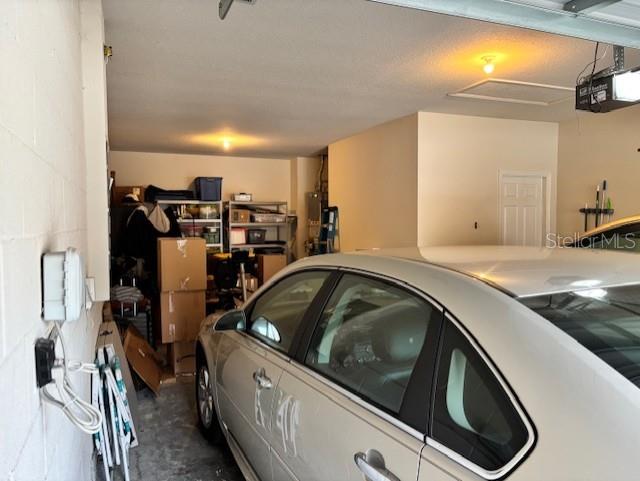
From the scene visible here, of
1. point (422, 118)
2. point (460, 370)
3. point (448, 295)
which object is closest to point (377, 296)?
point (448, 295)

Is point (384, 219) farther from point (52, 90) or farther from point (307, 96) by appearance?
point (52, 90)

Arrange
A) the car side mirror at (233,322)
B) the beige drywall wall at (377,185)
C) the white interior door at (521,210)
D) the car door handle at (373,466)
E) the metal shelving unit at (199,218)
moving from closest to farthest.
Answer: the car door handle at (373,466)
the car side mirror at (233,322)
the beige drywall wall at (377,185)
the white interior door at (521,210)
the metal shelving unit at (199,218)

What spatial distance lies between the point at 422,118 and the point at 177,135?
3.33 meters

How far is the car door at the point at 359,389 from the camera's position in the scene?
1.22m

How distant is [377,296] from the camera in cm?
161

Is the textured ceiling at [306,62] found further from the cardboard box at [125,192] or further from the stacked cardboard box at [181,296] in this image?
the cardboard box at [125,192]

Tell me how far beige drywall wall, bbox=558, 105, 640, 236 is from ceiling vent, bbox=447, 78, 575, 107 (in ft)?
3.01

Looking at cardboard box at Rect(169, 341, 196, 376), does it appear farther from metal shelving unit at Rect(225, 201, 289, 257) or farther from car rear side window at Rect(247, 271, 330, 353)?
metal shelving unit at Rect(225, 201, 289, 257)

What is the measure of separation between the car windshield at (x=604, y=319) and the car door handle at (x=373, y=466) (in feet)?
1.80

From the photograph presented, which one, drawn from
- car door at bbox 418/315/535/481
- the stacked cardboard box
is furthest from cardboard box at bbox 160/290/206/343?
car door at bbox 418/315/535/481

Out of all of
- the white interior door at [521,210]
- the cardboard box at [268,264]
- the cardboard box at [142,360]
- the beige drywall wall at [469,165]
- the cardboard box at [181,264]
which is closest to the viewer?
the cardboard box at [142,360]

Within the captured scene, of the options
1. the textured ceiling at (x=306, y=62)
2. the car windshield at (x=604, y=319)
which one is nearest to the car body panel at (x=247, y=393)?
the car windshield at (x=604, y=319)

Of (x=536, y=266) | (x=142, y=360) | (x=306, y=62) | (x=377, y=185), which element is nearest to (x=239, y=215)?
(x=377, y=185)

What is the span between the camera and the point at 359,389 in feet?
4.81
